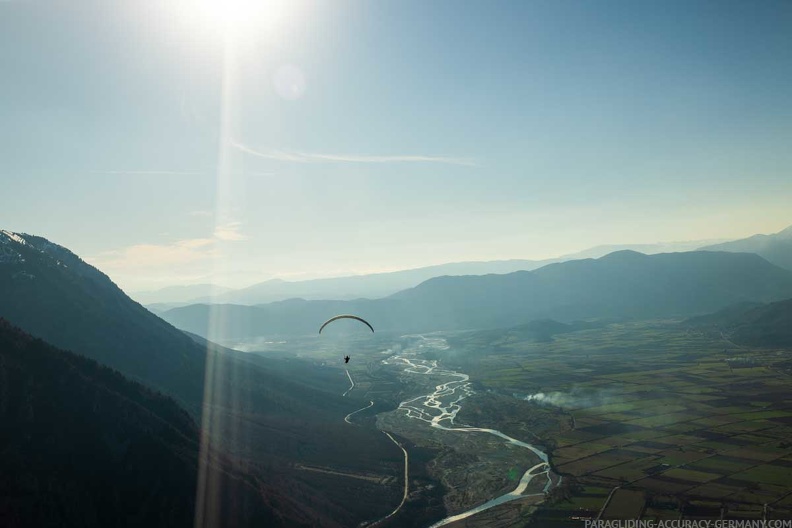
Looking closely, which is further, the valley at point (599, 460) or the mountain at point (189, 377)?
the mountain at point (189, 377)

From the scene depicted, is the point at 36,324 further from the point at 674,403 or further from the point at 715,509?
the point at 674,403

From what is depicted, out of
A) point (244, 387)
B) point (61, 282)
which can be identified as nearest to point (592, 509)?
point (244, 387)

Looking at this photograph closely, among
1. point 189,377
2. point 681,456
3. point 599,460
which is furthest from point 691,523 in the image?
point 189,377

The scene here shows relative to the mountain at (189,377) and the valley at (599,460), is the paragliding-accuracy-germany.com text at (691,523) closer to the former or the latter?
the valley at (599,460)

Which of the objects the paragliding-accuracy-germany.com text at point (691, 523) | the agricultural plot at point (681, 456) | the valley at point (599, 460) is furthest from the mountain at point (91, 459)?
the agricultural plot at point (681, 456)

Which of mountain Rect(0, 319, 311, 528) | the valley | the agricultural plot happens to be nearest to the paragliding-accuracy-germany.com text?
the agricultural plot

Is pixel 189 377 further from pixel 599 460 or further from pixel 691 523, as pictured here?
pixel 691 523

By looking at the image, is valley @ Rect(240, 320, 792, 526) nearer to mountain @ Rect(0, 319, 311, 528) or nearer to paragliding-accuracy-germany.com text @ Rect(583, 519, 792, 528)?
paragliding-accuracy-germany.com text @ Rect(583, 519, 792, 528)
